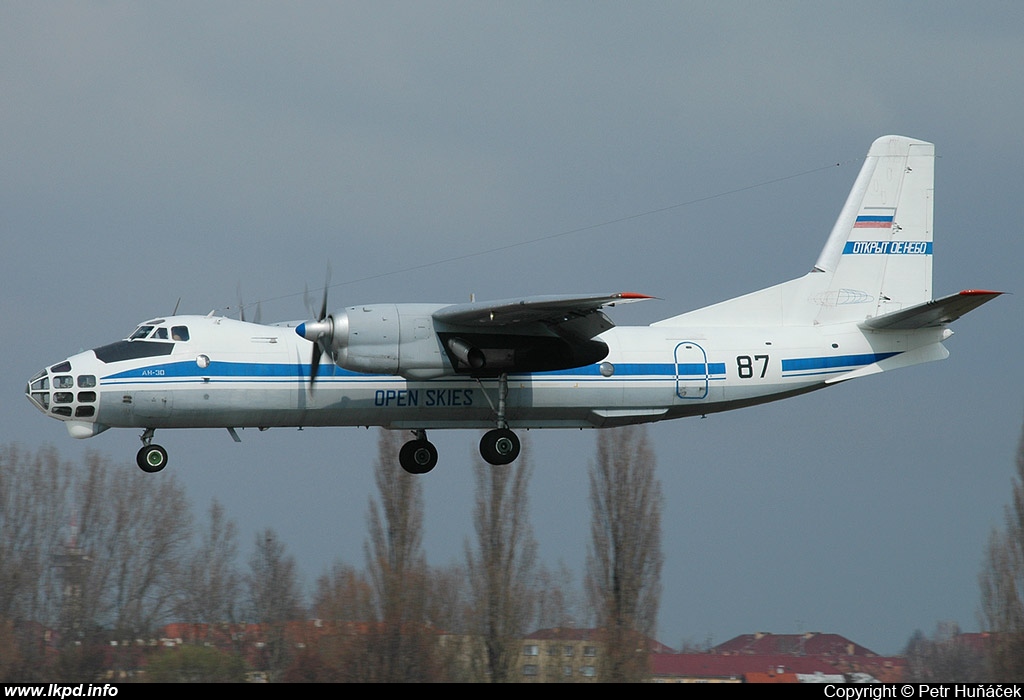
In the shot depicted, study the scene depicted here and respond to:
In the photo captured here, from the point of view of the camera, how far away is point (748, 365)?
23484mm

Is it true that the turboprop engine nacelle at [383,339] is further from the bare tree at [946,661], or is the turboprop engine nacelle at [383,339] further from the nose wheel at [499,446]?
the bare tree at [946,661]

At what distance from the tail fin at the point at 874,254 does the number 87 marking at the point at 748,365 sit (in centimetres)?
120

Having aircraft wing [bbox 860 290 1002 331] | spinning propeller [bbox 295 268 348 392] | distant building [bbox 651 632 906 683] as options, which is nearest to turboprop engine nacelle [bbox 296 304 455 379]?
spinning propeller [bbox 295 268 348 392]

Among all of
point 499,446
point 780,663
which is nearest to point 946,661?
point 780,663

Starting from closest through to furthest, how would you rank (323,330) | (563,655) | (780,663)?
(323,330) < (563,655) < (780,663)

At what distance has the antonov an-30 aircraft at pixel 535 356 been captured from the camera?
20.8 m

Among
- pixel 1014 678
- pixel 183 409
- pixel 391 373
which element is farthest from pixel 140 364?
pixel 1014 678

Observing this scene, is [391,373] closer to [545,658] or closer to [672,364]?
[672,364]

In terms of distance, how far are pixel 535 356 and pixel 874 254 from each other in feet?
26.3

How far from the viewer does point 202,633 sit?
29766 millimetres

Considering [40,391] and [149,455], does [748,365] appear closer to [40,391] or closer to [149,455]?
[149,455]

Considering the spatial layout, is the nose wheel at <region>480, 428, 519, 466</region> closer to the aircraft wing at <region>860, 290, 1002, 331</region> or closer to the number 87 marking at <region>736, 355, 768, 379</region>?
the number 87 marking at <region>736, 355, 768, 379</region>

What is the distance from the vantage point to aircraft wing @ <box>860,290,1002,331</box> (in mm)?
21997

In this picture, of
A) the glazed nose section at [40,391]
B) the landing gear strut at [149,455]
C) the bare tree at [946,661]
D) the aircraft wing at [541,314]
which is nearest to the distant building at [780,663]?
the bare tree at [946,661]
